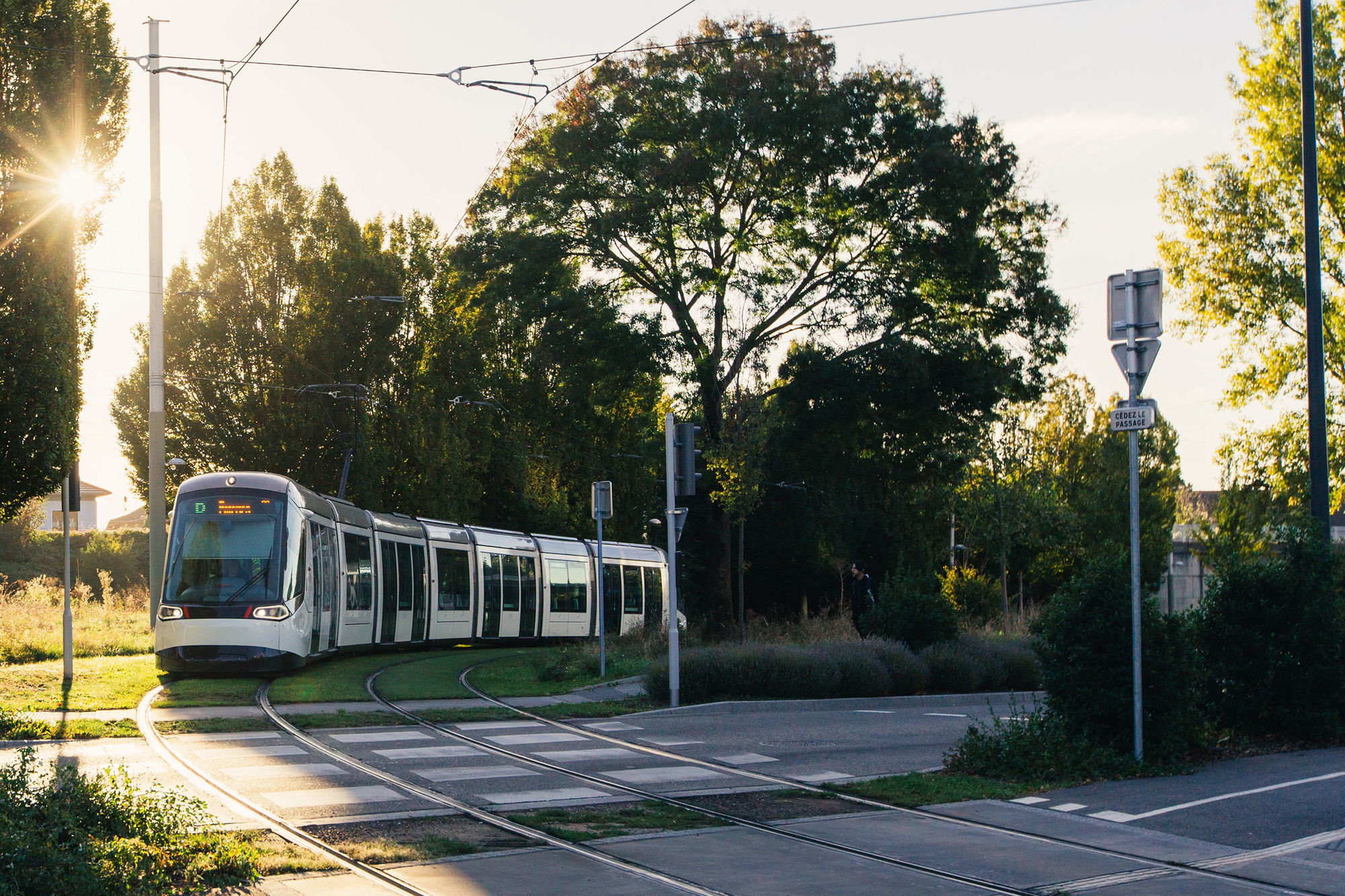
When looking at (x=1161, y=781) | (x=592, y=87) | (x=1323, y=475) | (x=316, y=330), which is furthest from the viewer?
(x=316, y=330)

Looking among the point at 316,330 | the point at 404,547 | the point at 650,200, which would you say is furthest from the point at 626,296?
the point at 316,330

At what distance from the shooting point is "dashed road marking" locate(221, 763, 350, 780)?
976cm

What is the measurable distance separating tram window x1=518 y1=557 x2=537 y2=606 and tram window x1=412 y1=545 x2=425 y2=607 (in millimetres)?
4328

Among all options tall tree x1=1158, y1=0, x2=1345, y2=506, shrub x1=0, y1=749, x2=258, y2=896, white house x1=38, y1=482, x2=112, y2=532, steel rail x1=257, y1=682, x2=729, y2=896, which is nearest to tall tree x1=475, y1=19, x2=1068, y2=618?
tall tree x1=1158, y1=0, x2=1345, y2=506

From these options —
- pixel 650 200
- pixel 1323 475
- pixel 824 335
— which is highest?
pixel 650 200

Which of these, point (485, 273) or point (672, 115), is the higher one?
point (672, 115)

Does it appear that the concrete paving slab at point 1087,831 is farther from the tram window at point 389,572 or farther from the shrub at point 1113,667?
the tram window at point 389,572

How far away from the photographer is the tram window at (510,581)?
29.1 meters

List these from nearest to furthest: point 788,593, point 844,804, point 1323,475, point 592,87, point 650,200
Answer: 1. point 844,804
2. point 1323,475
3. point 650,200
4. point 592,87
5. point 788,593

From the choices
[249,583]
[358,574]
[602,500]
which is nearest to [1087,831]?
[602,500]

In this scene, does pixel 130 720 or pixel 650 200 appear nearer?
pixel 130 720

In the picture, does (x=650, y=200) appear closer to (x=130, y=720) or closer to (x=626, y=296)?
(x=626, y=296)

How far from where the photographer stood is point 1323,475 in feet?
46.6

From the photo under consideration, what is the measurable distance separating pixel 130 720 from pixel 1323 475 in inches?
529
